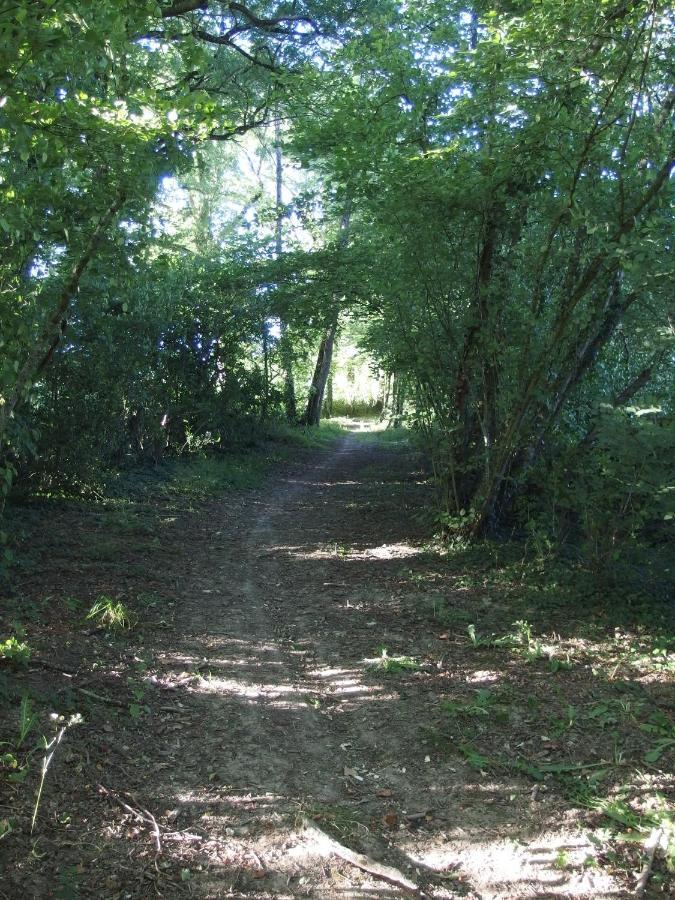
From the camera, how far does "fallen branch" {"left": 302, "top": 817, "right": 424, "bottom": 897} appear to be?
115 inches

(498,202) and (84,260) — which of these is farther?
(498,202)

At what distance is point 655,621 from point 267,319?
1184 centimetres

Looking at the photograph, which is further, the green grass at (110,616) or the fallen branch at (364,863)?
the green grass at (110,616)

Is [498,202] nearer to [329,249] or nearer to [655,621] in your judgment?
[655,621]

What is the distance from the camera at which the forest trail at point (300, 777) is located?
294 cm

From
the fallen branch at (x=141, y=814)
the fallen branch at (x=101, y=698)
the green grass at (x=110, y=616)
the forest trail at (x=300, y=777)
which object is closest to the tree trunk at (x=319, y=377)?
the forest trail at (x=300, y=777)

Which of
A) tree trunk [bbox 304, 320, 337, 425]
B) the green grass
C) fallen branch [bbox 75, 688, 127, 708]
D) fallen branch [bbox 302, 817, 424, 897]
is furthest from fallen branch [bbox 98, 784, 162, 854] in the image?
tree trunk [bbox 304, 320, 337, 425]

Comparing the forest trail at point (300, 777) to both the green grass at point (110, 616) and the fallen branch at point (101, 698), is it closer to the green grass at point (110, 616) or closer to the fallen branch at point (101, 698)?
the fallen branch at point (101, 698)

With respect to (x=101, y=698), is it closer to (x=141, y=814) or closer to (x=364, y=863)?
(x=141, y=814)

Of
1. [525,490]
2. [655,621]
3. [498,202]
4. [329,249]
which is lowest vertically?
[655,621]

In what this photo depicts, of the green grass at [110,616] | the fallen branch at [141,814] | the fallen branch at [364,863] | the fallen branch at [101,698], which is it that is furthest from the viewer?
the green grass at [110,616]

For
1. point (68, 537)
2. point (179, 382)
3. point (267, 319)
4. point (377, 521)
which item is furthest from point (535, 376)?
point (267, 319)

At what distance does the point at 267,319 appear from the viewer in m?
15.8

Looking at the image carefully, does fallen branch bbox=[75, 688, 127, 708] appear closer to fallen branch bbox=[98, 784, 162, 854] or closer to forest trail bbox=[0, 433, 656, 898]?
forest trail bbox=[0, 433, 656, 898]
